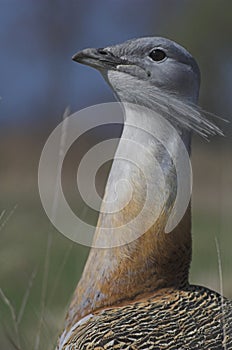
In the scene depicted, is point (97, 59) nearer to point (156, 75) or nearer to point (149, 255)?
point (156, 75)

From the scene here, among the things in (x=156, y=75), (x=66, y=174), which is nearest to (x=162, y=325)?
(x=156, y=75)

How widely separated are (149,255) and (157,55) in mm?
512

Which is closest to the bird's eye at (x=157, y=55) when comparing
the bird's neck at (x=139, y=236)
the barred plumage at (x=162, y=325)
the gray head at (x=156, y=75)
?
the gray head at (x=156, y=75)

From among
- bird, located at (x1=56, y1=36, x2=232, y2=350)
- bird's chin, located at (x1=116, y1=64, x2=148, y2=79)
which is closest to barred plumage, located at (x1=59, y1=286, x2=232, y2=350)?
bird, located at (x1=56, y1=36, x2=232, y2=350)

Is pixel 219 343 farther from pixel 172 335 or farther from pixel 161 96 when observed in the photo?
pixel 161 96

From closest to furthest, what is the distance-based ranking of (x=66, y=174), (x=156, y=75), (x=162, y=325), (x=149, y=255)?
1. (x=162, y=325)
2. (x=149, y=255)
3. (x=156, y=75)
4. (x=66, y=174)

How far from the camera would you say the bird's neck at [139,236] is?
2068 millimetres

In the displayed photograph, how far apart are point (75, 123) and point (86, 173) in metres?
0.80

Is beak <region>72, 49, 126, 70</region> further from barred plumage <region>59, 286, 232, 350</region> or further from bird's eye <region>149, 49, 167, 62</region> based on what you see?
barred plumage <region>59, 286, 232, 350</region>

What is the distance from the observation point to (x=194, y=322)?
195 cm

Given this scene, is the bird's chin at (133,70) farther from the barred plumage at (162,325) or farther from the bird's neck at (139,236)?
the barred plumage at (162,325)

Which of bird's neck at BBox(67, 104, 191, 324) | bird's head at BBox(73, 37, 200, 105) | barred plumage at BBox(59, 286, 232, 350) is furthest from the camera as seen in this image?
bird's head at BBox(73, 37, 200, 105)

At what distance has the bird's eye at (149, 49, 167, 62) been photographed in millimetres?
2224

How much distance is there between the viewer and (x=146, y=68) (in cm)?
223
